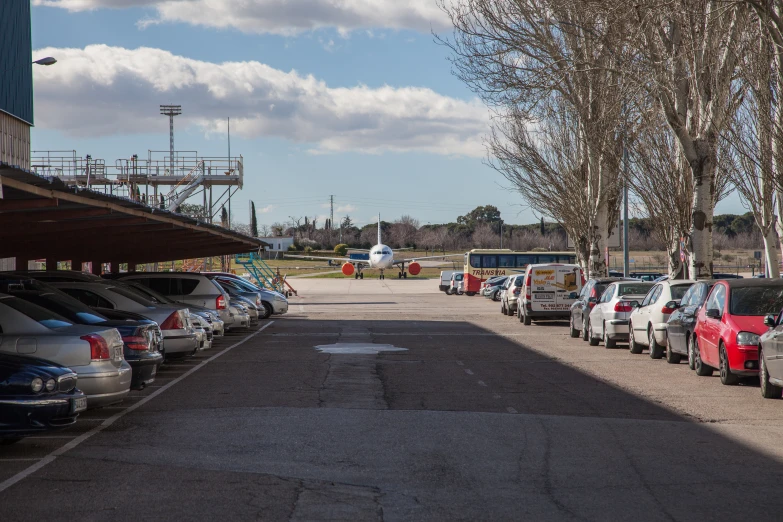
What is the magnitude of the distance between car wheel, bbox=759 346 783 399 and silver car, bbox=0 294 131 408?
822 cm

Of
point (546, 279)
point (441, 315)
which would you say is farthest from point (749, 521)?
point (441, 315)

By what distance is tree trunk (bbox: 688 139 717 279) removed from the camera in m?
21.8

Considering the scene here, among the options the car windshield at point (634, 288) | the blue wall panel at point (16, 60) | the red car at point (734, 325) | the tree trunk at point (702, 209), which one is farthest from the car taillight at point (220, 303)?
the red car at point (734, 325)

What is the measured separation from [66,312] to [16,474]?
3901mm

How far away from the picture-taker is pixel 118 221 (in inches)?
845

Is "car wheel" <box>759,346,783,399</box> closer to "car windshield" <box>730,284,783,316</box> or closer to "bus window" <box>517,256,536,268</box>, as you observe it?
"car windshield" <box>730,284,783,316</box>

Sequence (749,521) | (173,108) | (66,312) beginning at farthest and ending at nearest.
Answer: (173,108) < (66,312) < (749,521)

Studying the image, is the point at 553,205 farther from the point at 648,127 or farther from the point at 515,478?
the point at 515,478

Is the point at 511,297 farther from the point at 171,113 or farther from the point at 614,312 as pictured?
the point at 171,113

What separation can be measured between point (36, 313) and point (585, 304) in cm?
1670

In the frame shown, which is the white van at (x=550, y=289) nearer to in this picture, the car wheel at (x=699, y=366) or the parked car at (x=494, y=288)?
the car wheel at (x=699, y=366)

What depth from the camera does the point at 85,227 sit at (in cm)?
2166

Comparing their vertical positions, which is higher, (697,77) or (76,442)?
(697,77)

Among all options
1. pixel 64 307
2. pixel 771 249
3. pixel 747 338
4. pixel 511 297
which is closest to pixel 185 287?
pixel 64 307
